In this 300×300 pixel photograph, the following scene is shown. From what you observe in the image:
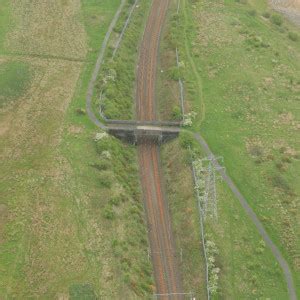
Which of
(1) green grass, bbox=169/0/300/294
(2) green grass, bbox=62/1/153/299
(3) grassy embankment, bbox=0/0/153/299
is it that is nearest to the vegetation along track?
(2) green grass, bbox=62/1/153/299

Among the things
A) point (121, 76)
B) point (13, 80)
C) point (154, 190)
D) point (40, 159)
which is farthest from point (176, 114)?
point (13, 80)

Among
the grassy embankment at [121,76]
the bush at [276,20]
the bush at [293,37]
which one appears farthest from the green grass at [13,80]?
the bush at [276,20]

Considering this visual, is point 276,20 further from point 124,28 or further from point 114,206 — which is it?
point 114,206

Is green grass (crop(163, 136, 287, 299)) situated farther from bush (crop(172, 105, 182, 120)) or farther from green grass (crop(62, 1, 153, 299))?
bush (crop(172, 105, 182, 120))

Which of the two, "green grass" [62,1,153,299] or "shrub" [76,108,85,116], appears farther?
"shrub" [76,108,85,116]

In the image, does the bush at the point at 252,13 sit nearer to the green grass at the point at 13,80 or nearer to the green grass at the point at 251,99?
the green grass at the point at 251,99

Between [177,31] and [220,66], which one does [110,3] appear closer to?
[177,31]
